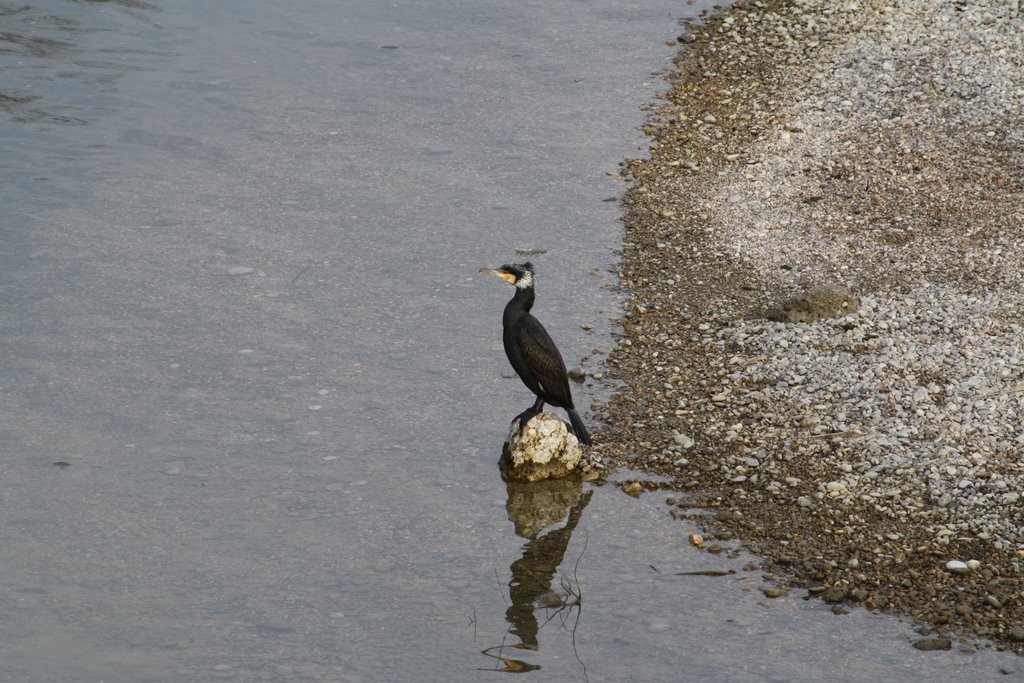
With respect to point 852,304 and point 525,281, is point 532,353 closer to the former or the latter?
point 525,281

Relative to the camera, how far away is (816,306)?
11.3 m

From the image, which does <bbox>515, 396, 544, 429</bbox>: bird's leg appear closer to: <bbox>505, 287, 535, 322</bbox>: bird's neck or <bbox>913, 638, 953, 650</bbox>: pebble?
<bbox>505, 287, 535, 322</bbox>: bird's neck

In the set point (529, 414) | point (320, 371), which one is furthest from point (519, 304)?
point (320, 371)

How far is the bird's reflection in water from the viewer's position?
7.92m

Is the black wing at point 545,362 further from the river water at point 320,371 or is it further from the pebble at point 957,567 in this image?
the pebble at point 957,567

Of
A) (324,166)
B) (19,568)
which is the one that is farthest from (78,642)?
(324,166)

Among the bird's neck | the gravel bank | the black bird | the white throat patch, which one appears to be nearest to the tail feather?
the black bird

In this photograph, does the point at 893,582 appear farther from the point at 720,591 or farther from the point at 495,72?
the point at 495,72

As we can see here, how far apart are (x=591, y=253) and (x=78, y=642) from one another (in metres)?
7.32

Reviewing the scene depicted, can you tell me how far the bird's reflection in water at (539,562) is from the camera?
7.92 metres

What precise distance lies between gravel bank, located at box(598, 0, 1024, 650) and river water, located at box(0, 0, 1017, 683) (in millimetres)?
521

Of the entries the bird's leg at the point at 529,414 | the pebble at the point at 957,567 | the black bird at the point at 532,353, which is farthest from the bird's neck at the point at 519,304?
the pebble at the point at 957,567

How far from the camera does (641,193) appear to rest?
14461 millimetres

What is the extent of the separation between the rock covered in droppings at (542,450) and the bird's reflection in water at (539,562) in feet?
0.26
